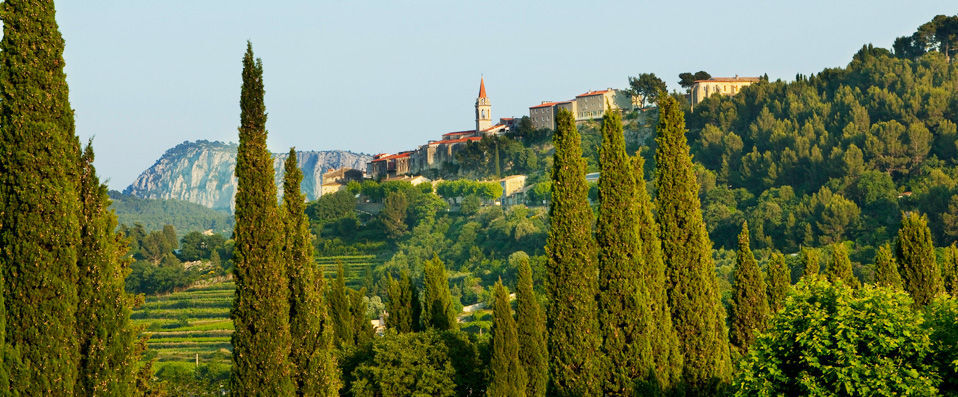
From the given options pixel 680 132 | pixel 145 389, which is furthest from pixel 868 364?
pixel 145 389

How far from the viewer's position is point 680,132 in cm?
2252

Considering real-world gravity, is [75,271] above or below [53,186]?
below

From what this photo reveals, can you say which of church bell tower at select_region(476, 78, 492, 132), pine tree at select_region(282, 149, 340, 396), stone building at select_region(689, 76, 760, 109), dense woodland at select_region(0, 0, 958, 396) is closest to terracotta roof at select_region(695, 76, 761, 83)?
stone building at select_region(689, 76, 760, 109)

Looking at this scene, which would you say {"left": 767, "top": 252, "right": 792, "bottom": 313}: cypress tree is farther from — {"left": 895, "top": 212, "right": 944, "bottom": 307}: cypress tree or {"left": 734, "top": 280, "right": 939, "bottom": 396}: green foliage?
{"left": 734, "top": 280, "right": 939, "bottom": 396}: green foliage

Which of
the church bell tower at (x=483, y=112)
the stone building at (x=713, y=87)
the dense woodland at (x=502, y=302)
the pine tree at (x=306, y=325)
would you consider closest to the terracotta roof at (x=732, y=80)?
the stone building at (x=713, y=87)

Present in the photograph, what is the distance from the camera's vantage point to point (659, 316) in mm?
21062

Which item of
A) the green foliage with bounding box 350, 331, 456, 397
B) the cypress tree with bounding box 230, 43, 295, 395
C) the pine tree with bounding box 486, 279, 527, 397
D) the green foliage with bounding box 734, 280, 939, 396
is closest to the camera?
the cypress tree with bounding box 230, 43, 295, 395

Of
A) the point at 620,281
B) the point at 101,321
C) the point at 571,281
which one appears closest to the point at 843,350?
the point at 620,281

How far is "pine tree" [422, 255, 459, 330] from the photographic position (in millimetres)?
34025

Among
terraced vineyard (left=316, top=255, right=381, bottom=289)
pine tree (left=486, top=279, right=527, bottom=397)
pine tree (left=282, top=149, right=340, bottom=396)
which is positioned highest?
pine tree (left=282, top=149, right=340, bottom=396)

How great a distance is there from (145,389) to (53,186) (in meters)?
4.32

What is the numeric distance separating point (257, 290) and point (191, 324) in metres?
60.3

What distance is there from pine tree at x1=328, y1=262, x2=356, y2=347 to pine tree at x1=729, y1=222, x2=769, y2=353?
39.3ft

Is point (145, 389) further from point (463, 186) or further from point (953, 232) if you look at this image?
point (463, 186)
